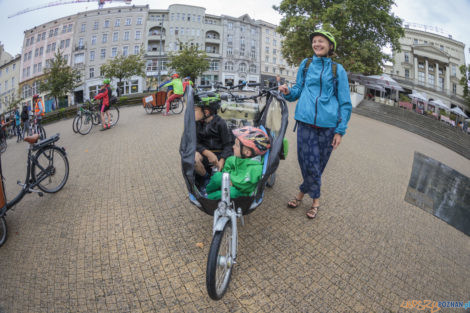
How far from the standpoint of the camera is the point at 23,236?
105 inches

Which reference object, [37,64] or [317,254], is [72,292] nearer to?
[317,254]

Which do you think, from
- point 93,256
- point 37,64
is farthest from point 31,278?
point 37,64

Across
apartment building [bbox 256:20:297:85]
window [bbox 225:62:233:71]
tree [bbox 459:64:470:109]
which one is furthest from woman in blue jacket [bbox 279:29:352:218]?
apartment building [bbox 256:20:297:85]

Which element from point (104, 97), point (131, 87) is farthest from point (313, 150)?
point (131, 87)

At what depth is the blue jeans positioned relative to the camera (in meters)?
2.81

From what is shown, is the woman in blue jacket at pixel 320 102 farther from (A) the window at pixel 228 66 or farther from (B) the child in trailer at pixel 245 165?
(A) the window at pixel 228 66

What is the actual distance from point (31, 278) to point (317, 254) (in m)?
2.82

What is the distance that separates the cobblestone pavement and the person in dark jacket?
795 millimetres

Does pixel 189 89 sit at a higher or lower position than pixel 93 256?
higher

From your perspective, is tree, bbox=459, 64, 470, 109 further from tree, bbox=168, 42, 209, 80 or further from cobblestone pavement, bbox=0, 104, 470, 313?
cobblestone pavement, bbox=0, 104, 470, 313

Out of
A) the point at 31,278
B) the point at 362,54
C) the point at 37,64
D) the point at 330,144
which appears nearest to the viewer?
the point at 31,278

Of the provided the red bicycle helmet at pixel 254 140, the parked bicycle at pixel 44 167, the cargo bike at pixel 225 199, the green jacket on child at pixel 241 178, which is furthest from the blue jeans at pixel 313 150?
the parked bicycle at pixel 44 167

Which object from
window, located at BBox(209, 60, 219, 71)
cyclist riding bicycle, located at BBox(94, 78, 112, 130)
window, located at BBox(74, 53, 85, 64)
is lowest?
cyclist riding bicycle, located at BBox(94, 78, 112, 130)

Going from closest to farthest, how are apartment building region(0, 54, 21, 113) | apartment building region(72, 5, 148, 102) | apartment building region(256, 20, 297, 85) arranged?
apartment building region(72, 5, 148, 102) < apartment building region(0, 54, 21, 113) < apartment building region(256, 20, 297, 85)
